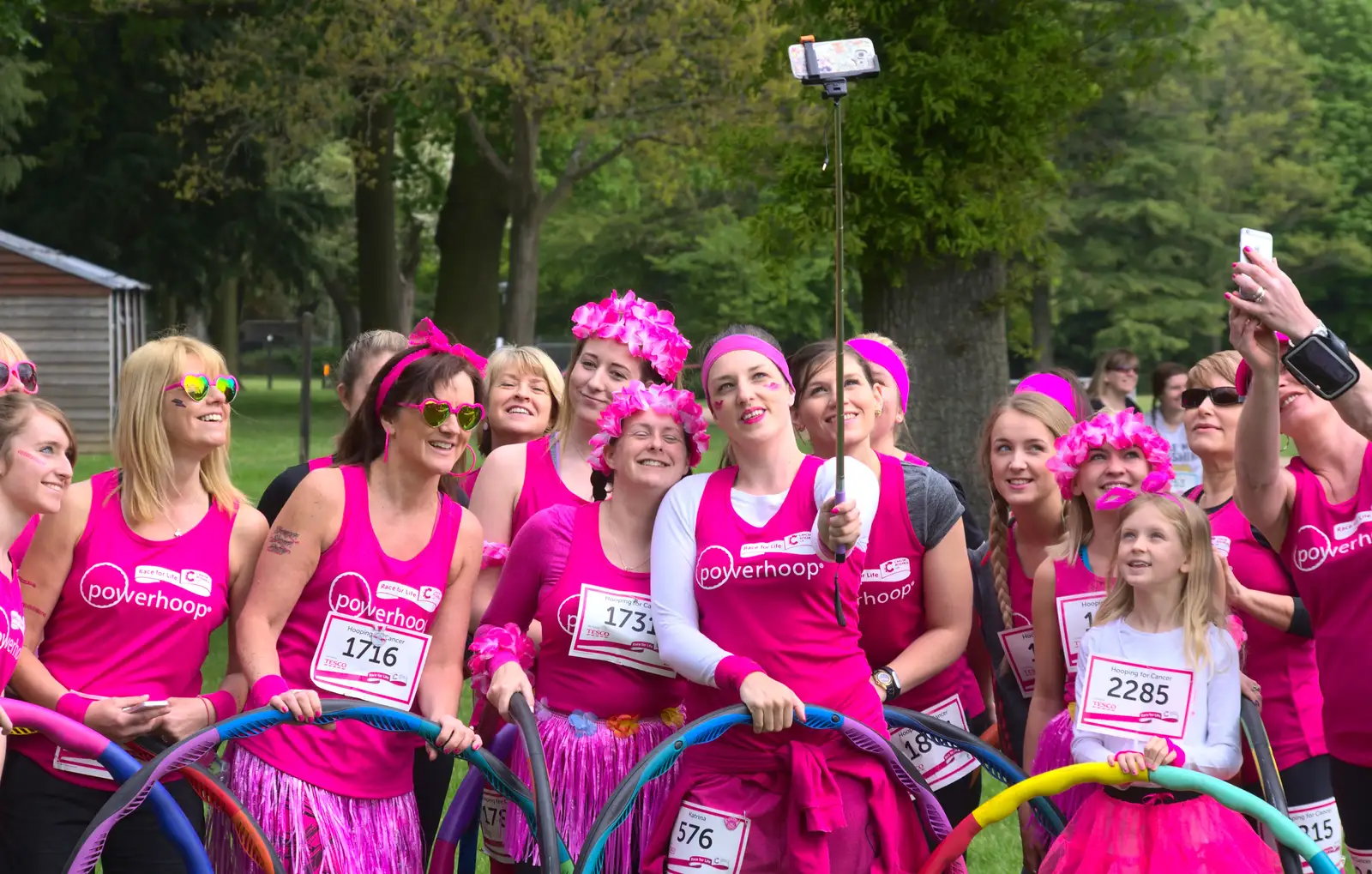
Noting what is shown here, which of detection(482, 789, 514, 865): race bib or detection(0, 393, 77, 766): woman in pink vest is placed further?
detection(482, 789, 514, 865): race bib

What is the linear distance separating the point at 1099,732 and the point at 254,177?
96.9 feet

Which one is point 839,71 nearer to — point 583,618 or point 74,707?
point 583,618

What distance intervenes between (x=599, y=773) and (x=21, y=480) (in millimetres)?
1630

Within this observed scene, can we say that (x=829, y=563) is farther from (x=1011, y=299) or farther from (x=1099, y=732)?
(x=1011, y=299)

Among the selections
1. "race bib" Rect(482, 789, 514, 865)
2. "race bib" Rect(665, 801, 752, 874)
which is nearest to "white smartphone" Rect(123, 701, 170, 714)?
"race bib" Rect(482, 789, 514, 865)

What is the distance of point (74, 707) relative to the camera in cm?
396

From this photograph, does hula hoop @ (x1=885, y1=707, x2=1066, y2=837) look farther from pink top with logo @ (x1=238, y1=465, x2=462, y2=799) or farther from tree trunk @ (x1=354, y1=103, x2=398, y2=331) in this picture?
tree trunk @ (x1=354, y1=103, x2=398, y2=331)

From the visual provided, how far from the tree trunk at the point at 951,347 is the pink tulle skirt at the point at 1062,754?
23.9 feet

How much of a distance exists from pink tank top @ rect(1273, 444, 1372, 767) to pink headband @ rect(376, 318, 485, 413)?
2278mm

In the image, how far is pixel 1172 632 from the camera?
4.02 m

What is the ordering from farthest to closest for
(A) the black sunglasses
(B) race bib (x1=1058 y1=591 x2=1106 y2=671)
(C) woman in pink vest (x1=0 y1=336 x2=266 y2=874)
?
(A) the black sunglasses
(B) race bib (x1=1058 y1=591 x2=1106 y2=671)
(C) woman in pink vest (x1=0 y1=336 x2=266 y2=874)

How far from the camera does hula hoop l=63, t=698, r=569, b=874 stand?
3703 mm

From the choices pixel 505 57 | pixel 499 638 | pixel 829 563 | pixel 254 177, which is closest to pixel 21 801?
pixel 499 638

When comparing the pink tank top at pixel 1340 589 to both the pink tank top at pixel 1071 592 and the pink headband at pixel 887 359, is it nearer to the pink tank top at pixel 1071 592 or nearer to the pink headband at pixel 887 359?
the pink tank top at pixel 1071 592
